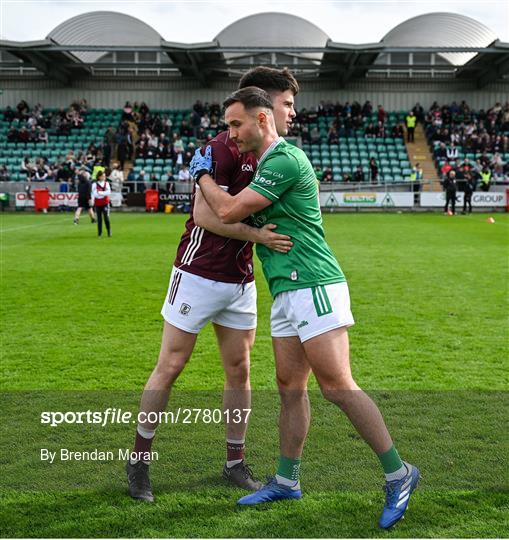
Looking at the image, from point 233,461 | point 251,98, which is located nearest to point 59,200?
point 233,461

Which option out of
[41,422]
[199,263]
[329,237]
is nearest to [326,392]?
[199,263]

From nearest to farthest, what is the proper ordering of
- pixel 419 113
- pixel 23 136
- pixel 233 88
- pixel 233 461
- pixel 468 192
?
pixel 233 461
pixel 468 192
pixel 23 136
pixel 419 113
pixel 233 88

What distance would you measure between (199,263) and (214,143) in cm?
66

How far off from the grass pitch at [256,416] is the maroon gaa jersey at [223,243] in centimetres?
119

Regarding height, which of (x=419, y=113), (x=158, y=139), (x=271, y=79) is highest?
(x=419, y=113)

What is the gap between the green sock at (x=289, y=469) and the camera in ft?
12.3

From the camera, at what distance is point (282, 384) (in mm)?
3762

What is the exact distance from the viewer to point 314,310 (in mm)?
3498

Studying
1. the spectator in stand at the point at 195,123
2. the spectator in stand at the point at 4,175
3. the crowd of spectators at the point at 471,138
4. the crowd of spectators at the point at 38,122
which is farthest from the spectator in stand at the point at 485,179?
the spectator in stand at the point at 4,175

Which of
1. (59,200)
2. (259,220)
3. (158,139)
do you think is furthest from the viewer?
(158,139)

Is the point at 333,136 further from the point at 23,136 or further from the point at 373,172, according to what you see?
the point at 23,136

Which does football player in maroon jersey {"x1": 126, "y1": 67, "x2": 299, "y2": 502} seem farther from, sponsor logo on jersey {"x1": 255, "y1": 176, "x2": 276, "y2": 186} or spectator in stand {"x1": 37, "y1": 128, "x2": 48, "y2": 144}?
spectator in stand {"x1": 37, "y1": 128, "x2": 48, "y2": 144}

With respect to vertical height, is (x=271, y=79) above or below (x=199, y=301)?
above

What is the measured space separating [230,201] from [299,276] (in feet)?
1.68
